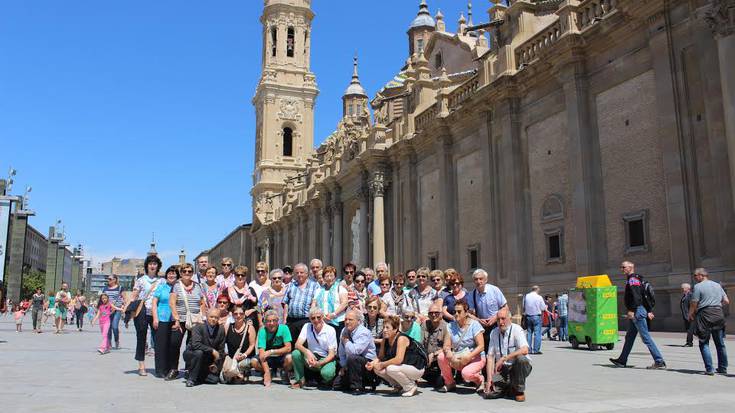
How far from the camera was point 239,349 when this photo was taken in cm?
989

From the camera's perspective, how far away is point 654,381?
360 inches

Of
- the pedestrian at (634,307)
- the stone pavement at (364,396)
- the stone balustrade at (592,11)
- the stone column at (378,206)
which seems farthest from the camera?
the stone column at (378,206)

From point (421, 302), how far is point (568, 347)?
7429 mm

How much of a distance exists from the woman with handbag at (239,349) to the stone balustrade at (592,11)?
566 inches

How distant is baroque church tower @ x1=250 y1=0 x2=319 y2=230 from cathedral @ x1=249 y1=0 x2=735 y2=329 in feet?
105

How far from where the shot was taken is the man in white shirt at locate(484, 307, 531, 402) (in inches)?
314

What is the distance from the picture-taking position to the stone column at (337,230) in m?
41.8

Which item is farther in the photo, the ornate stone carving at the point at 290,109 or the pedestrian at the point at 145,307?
the ornate stone carving at the point at 290,109

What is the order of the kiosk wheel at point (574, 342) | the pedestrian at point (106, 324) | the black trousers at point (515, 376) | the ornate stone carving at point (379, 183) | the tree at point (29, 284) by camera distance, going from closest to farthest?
the black trousers at point (515, 376), the pedestrian at point (106, 324), the kiosk wheel at point (574, 342), the ornate stone carving at point (379, 183), the tree at point (29, 284)

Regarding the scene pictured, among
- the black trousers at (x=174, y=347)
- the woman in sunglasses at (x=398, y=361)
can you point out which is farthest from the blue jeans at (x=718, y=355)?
the black trousers at (x=174, y=347)

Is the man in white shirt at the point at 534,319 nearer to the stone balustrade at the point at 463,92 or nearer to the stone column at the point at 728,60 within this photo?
the stone column at the point at 728,60

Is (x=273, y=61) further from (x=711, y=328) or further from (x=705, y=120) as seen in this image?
(x=711, y=328)

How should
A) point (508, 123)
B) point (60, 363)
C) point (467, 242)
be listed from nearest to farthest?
1. point (60, 363)
2. point (508, 123)
3. point (467, 242)

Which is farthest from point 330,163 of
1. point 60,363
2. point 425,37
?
point 60,363
